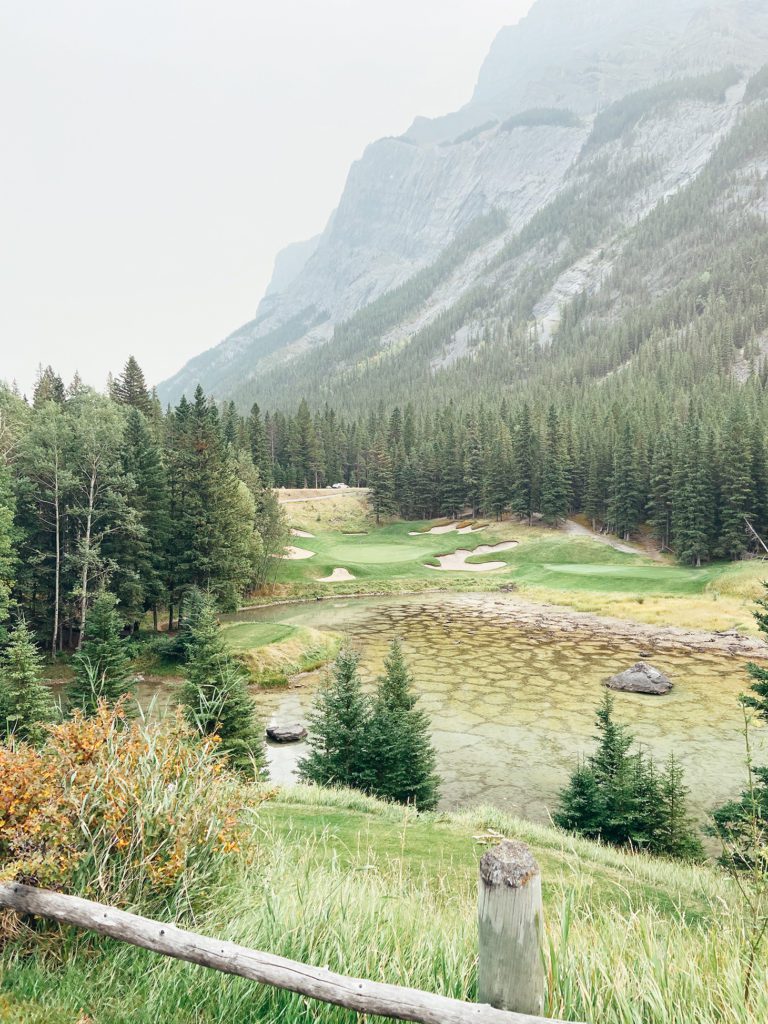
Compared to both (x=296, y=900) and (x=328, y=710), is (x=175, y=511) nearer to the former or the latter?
(x=328, y=710)

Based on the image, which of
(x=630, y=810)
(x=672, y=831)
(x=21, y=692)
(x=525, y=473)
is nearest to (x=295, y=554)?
(x=525, y=473)

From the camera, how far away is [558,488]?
7356 centimetres

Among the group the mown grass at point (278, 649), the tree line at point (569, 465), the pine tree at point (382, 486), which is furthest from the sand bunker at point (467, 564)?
the mown grass at point (278, 649)

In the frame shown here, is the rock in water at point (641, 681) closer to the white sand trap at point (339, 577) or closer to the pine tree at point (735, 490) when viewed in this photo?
the white sand trap at point (339, 577)

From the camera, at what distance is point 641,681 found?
26203 millimetres

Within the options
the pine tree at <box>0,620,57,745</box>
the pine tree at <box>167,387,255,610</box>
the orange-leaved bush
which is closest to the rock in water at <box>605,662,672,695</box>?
the pine tree at <box>0,620,57,745</box>

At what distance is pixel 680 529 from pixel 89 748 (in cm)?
6412

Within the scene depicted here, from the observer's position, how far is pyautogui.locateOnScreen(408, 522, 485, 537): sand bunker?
77.2m

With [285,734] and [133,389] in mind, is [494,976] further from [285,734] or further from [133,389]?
[133,389]

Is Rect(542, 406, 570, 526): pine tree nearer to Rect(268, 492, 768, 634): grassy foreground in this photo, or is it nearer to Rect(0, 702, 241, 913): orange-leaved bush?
Rect(268, 492, 768, 634): grassy foreground

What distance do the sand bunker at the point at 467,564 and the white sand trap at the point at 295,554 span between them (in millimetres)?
13731

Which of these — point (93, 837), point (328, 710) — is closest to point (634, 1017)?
point (93, 837)

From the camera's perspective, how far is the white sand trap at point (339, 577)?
5422 cm

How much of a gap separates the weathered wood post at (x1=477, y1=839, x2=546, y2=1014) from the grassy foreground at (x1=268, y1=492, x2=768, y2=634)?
3576 centimetres
